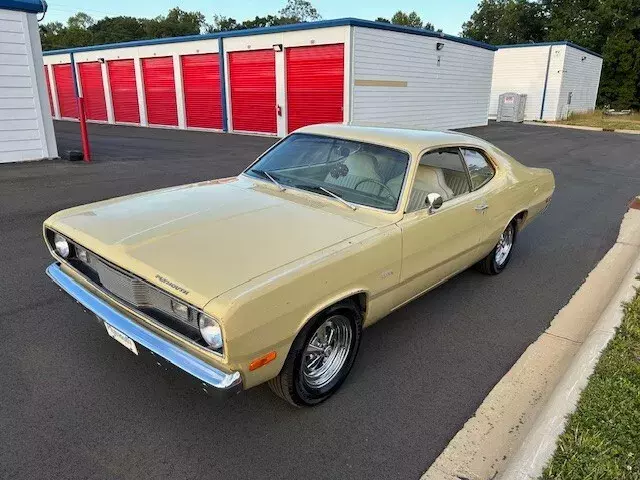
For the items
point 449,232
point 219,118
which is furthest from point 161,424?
point 219,118

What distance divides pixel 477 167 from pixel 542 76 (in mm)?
31672

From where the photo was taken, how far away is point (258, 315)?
2.21 meters

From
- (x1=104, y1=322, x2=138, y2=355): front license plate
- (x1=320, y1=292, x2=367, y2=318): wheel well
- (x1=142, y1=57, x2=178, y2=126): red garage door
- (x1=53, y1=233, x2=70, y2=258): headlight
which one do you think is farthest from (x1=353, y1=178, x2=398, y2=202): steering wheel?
(x1=142, y1=57, x2=178, y2=126): red garage door

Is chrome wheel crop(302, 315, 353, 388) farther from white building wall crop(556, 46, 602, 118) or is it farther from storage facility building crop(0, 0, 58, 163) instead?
white building wall crop(556, 46, 602, 118)

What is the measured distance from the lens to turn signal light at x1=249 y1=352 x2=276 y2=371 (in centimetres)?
228

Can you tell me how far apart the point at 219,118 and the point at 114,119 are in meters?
8.10

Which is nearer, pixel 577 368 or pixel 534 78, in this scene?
pixel 577 368

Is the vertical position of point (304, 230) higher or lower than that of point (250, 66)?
lower

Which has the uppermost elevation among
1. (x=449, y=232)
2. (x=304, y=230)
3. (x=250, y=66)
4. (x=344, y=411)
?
(x=250, y=66)

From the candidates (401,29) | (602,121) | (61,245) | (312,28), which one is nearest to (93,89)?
(312,28)

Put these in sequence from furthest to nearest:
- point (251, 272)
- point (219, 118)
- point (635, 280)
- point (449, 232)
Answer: point (219, 118) → point (635, 280) → point (449, 232) → point (251, 272)

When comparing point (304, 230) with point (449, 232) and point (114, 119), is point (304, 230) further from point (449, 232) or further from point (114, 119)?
point (114, 119)

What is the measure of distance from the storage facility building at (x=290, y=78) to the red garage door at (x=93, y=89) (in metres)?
0.06

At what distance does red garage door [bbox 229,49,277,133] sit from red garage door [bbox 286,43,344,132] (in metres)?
0.99
